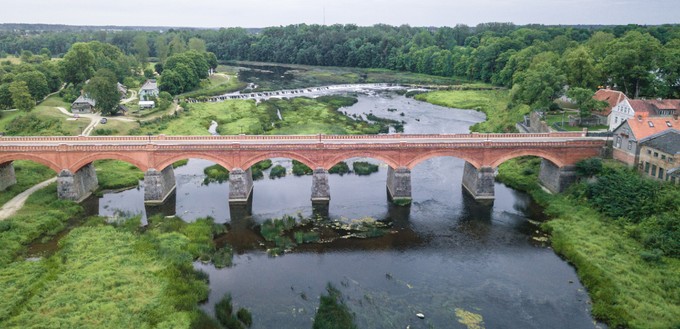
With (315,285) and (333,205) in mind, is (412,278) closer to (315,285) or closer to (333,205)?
(315,285)

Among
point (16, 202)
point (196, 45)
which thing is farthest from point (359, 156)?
point (196, 45)

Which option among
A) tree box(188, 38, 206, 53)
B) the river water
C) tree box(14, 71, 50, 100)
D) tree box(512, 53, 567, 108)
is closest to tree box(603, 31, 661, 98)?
tree box(512, 53, 567, 108)

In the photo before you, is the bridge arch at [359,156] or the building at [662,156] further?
the bridge arch at [359,156]

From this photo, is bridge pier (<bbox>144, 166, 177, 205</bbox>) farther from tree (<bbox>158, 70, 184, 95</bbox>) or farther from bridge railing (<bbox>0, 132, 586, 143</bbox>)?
tree (<bbox>158, 70, 184, 95</bbox>)

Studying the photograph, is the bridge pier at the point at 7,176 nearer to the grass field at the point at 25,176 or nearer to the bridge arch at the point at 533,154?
the grass field at the point at 25,176

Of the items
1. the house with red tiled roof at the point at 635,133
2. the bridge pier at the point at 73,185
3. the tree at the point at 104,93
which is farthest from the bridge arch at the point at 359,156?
the tree at the point at 104,93

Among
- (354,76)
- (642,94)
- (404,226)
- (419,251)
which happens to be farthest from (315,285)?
(354,76)
